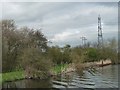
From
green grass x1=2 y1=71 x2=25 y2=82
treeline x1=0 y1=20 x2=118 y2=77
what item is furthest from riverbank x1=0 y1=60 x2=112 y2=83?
treeline x1=0 y1=20 x2=118 y2=77

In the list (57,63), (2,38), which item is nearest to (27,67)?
(2,38)

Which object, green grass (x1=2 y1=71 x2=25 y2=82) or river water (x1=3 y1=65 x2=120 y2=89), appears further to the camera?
green grass (x1=2 y1=71 x2=25 y2=82)

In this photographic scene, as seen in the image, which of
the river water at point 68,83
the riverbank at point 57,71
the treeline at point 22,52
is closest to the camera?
the river water at point 68,83

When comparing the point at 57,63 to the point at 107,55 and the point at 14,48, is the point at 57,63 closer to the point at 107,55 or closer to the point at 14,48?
the point at 14,48

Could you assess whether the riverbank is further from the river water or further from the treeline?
the river water

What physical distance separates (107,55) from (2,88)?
112 ft

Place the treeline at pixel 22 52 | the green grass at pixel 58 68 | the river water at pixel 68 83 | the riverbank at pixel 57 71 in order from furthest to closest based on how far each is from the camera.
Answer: the green grass at pixel 58 68, the treeline at pixel 22 52, the riverbank at pixel 57 71, the river water at pixel 68 83

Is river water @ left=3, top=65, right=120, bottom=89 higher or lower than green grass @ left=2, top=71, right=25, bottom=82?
lower

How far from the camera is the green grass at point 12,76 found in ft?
96.2

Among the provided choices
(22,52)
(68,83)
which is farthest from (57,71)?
(68,83)

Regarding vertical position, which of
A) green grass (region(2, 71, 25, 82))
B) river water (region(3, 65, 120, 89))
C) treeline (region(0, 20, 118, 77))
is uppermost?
treeline (region(0, 20, 118, 77))

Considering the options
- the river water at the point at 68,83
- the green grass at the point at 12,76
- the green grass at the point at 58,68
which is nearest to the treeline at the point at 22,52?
the green grass at the point at 12,76

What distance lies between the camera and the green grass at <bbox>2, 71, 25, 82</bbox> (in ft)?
96.2

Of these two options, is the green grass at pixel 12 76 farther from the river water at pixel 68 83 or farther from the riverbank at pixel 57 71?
the river water at pixel 68 83
